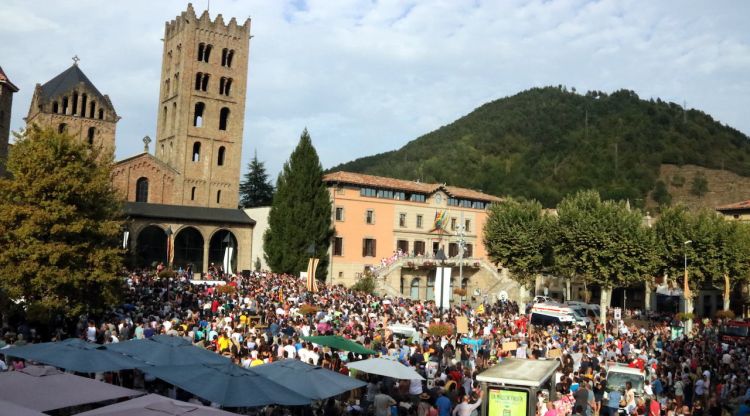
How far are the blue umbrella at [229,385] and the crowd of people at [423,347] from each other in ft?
5.95

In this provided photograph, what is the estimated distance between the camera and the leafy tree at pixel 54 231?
20031 mm

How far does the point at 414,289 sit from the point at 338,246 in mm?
7044

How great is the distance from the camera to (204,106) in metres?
53.8

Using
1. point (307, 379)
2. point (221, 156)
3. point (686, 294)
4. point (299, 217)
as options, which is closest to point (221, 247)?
point (299, 217)

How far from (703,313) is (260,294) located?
133ft

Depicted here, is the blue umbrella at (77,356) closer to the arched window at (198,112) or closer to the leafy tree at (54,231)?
the leafy tree at (54,231)

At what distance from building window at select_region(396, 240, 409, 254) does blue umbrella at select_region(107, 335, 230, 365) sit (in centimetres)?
3869

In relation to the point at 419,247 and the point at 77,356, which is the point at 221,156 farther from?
the point at 77,356

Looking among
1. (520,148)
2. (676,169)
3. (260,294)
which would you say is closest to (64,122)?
(260,294)

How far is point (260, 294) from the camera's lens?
3216 cm

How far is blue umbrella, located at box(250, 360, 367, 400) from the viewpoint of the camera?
38.1ft

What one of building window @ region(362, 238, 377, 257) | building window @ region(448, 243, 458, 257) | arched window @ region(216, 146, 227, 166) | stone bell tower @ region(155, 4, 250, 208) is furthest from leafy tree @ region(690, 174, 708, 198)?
arched window @ region(216, 146, 227, 166)

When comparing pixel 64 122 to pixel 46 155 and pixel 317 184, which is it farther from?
pixel 46 155

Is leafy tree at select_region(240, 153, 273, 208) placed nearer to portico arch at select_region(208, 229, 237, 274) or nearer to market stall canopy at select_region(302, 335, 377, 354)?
portico arch at select_region(208, 229, 237, 274)
